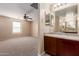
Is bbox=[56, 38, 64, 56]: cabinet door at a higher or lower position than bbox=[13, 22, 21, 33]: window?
lower

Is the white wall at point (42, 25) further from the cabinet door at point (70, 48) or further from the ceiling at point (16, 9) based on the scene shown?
the cabinet door at point (70, 48)

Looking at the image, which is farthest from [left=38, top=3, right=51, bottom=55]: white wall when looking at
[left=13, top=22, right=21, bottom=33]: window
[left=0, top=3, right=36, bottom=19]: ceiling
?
[left=13, top=22, right=21, bottom=33]: window

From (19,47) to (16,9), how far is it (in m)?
0.65

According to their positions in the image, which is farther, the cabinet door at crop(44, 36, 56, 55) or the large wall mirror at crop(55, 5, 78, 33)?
the cabinet door at crop(44, 36, 56, 55)

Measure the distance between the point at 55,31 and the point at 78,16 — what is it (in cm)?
47

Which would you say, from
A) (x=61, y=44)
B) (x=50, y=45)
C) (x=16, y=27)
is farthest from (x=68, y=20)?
(x=16, y=27)

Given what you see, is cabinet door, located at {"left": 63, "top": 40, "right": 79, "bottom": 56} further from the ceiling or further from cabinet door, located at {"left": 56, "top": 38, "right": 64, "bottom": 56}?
the ceiling

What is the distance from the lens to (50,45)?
6.72ft

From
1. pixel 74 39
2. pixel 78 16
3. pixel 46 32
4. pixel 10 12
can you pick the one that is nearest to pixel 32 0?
pixel 10 12

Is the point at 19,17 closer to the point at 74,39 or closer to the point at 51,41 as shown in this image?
the point at 51,41

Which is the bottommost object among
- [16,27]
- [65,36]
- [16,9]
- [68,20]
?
[65,36]

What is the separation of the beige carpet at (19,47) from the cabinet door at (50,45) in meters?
0.25

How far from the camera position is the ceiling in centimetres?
171

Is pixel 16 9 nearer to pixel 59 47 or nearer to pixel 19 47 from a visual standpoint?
pixel 19 47
